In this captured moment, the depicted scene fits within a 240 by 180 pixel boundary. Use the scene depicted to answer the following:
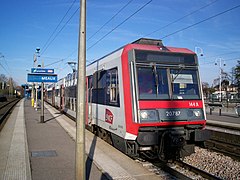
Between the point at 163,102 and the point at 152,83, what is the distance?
0.59 metres

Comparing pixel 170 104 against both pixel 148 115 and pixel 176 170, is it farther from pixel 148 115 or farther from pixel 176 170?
pixel 176 170

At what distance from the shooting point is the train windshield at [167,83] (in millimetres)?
7035

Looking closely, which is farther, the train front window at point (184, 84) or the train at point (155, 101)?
the train front window at point (184, 84)

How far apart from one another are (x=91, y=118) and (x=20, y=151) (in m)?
3.11

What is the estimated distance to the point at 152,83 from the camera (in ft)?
23.3

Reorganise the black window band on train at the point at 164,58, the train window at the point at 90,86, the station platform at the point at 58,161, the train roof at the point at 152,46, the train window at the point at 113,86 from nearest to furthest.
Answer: the station platform at the point at 58,161 < the black window band on train at the point at 164,58 < the train roof at the point at 152,46 < the train window at the point at 113,86 < the train window at the point at 90,86

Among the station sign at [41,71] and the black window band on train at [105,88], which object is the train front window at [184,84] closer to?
the black window band on train at [105,88]

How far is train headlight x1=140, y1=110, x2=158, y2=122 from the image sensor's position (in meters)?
6.68

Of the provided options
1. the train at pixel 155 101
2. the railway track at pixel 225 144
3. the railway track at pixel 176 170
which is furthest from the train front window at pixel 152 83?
the railway track at pixel 225 144

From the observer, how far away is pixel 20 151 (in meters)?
8.48

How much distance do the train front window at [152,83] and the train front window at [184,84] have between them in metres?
0.28

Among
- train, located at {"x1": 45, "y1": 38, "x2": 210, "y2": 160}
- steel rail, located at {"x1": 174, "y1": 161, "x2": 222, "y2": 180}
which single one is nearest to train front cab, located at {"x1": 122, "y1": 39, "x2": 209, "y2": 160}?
train, located at {"x1": 45, "y1": 38, "x2": 210, "y2": 160}

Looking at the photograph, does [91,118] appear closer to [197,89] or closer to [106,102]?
[106,102]

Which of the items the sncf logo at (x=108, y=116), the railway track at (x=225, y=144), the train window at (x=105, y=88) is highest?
the train window at (x=105, y=88)
